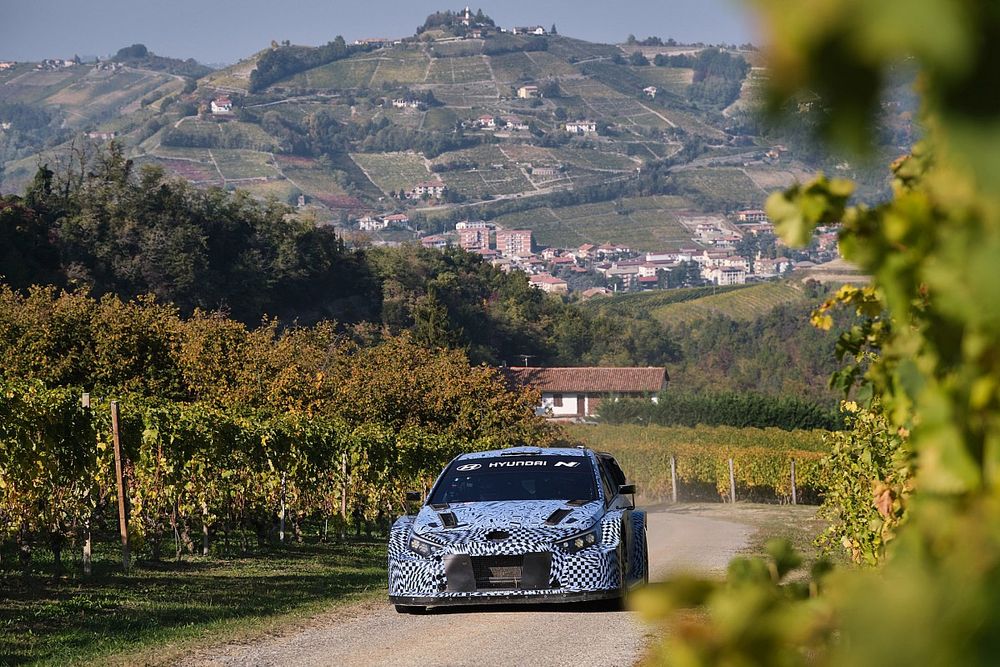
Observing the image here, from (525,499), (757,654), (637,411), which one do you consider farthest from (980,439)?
(637,411)

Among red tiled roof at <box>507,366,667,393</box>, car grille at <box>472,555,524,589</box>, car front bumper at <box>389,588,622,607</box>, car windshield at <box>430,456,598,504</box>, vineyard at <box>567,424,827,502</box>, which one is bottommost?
vineyard at <box>567,424,827,502</box>

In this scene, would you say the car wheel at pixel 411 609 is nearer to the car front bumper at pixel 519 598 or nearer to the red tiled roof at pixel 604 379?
the car front bumper at pixel 519 598

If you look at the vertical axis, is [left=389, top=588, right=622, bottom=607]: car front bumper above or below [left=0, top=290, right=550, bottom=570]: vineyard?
below

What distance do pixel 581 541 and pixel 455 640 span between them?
5.26 feet

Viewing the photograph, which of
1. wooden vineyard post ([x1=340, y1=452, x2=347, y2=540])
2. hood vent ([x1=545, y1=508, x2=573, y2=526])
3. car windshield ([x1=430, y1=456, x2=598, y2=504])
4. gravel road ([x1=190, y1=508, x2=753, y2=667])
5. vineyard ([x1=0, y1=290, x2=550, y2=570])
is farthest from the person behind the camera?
wooden vineyard post ([x1=340, y1=452, x2=347, y2=540])

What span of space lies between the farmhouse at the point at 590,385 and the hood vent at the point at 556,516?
116330 millimetres

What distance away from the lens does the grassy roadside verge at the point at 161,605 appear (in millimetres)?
10203

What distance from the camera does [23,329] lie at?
39.8 metres

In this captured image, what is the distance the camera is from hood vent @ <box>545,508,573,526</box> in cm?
1147

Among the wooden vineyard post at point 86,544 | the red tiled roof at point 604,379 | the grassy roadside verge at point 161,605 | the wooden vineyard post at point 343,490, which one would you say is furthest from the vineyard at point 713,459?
the red tiled roof at point 604,379

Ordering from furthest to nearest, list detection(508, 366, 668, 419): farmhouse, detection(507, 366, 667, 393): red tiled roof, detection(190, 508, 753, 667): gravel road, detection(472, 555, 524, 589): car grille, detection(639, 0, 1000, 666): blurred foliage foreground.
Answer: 1. detection(508, 366, 668, 419): farmhouse
2. detection(507, 366, 667, 393): red tiled roof
3. detection(472, 555, 524, 589): car grille
4. detection(190, 508, 753, 667): gravel road
5. detection(639, 0, 1000, 666): blurred foliage foreground

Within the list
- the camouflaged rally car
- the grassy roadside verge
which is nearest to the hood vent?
the camouflaged rally car

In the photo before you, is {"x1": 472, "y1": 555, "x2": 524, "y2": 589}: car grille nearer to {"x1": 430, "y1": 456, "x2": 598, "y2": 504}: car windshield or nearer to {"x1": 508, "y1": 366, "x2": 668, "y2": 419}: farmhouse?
{"x1": 430, "y1": 456, "x2": 598, "y2": 504}: car windshield

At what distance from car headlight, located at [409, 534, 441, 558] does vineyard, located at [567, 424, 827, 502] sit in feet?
130
